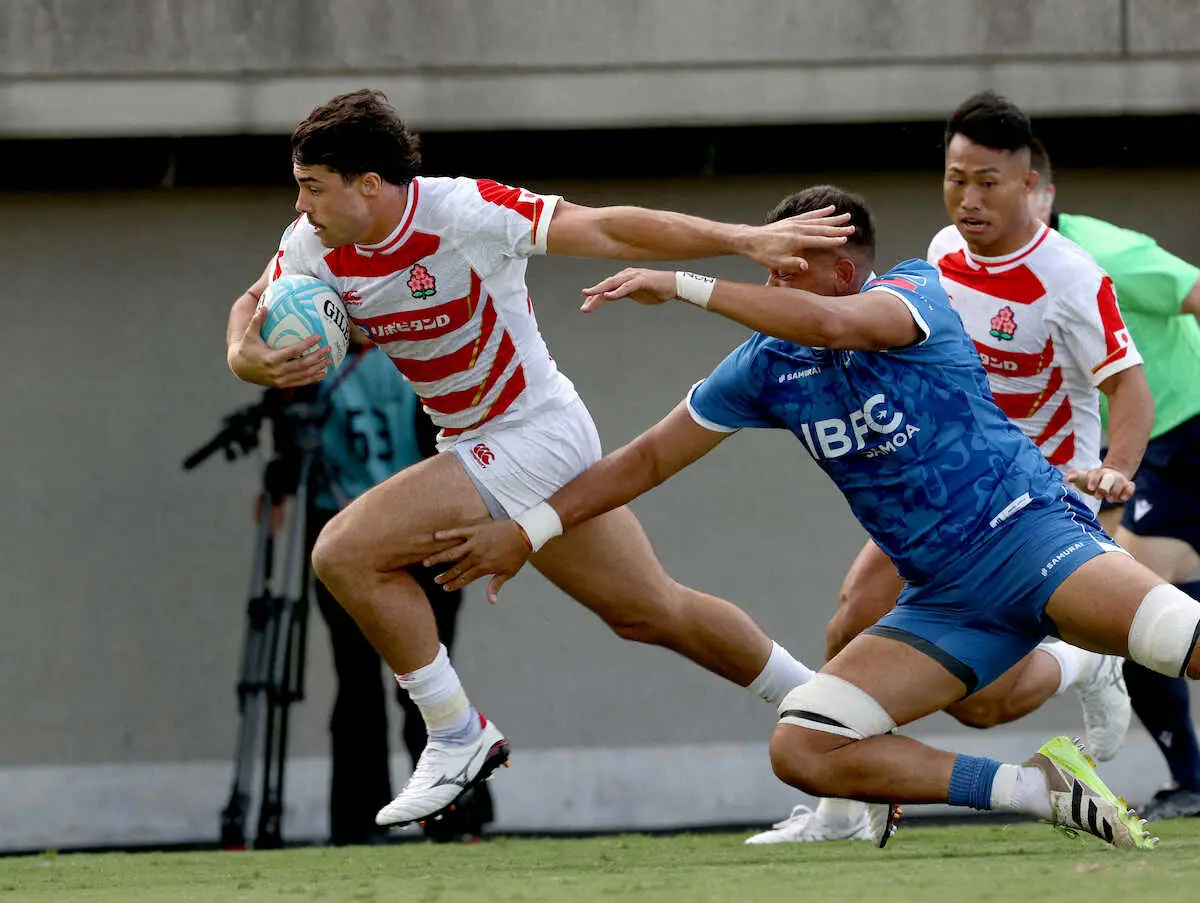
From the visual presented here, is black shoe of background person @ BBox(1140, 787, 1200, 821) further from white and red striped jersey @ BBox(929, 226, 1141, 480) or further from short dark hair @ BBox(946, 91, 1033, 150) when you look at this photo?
short dark hair @ BBox(946, 91, 1033, 150)

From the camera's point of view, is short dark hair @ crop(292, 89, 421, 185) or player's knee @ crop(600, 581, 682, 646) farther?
player's knee @ crop(600, 581, 682, 646)

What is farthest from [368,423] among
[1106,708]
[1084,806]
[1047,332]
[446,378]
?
[1084,806]

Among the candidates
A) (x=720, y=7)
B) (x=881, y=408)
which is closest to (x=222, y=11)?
(x=720, y=7)

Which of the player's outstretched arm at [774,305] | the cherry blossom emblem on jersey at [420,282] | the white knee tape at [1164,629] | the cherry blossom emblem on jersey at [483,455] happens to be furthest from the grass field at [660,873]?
the cherry blossom emblem on jersey at [420,282]

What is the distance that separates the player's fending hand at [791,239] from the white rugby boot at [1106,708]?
8.15 ft

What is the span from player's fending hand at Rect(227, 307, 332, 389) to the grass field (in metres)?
1.42

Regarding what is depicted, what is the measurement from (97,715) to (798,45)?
4564 mm

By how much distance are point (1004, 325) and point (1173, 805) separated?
2200 mm

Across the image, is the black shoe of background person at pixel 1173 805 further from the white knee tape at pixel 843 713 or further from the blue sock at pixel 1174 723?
the white knee tape at pixel 843 713

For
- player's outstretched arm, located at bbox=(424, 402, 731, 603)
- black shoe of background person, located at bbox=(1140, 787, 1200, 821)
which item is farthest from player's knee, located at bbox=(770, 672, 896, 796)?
black shoe of background person, located at bbox=(1140, 787, 1200, 821)

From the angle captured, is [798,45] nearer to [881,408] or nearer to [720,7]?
[720,7]

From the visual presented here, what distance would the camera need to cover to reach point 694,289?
4859 mm

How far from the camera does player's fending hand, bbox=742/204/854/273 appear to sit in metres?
4.85

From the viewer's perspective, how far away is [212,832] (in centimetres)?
891
